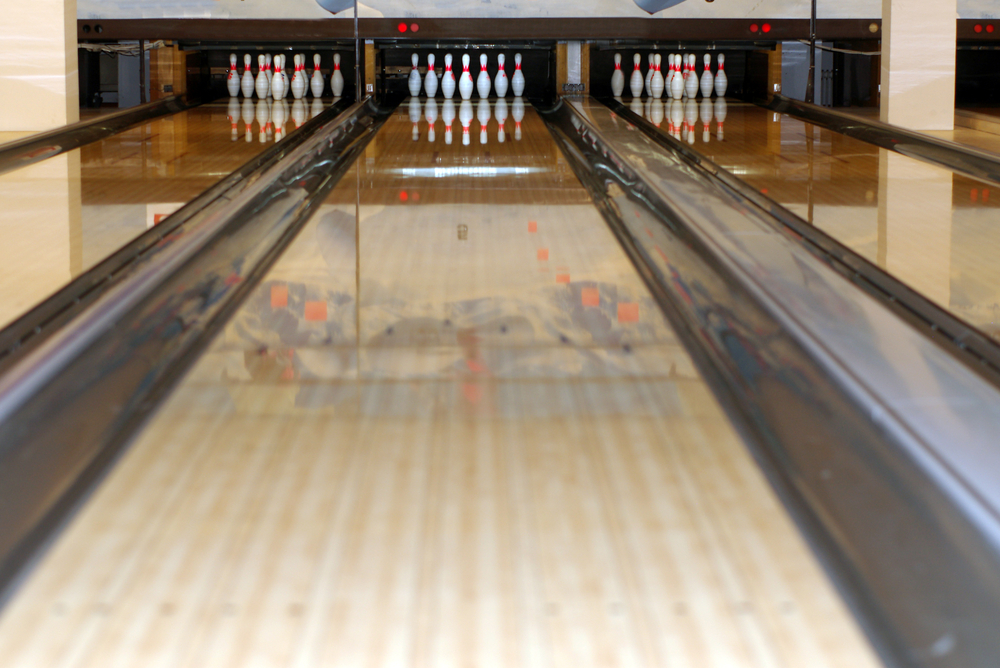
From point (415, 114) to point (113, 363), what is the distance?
260 cm

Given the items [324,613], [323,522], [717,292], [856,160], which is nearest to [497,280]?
[717,292]

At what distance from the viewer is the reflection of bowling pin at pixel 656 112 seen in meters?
3.09

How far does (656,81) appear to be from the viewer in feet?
12.8

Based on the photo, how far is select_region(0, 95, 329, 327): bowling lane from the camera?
128 cm

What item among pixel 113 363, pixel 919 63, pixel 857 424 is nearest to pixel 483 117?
pixel 919 63

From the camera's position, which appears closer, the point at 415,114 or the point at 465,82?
the point at 415,114

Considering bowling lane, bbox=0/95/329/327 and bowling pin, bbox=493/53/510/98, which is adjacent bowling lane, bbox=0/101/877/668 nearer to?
bowling lane, bbox=0/95/329/327

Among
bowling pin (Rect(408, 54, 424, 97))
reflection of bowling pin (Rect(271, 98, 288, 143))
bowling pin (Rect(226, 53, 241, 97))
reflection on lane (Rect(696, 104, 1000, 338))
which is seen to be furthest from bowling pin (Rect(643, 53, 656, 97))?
bowling pin (Rect(226, 53, 241, 97))

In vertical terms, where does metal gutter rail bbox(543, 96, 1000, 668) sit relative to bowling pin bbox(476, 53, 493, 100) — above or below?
below

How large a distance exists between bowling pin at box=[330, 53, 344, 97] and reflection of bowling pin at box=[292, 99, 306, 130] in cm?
13

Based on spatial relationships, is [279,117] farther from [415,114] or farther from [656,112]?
[656,112]

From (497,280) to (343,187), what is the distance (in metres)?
0.79

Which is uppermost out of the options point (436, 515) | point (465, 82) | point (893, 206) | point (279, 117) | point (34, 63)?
point (465, 82)

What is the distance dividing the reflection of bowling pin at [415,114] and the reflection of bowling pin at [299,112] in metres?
0.38
